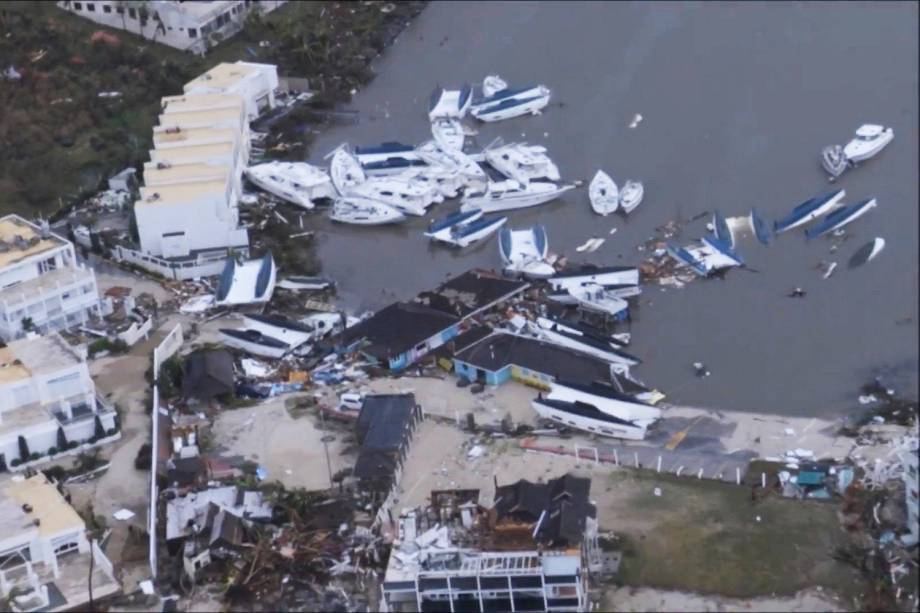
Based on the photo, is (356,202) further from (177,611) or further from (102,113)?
(177,611)

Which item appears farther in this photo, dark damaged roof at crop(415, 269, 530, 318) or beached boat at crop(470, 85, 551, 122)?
beached boat at crop(470, 85, 551, 122)

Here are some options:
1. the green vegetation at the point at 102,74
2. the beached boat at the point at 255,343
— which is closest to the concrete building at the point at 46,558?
the beached boat at the point at 255,343

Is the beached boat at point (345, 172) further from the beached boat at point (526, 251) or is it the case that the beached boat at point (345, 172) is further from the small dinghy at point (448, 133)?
the beached boat at point (526, 251)

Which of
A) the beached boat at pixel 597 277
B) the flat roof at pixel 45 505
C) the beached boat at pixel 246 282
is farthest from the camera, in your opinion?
the beached boat at pixel 597 277

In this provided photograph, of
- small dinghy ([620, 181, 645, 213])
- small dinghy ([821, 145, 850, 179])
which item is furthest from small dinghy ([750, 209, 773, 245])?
small dinghy ([821, 145, 850, 179])

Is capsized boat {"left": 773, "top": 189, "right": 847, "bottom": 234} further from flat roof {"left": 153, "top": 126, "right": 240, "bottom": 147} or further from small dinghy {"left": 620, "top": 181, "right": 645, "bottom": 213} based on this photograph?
flat roof {"left": 153, "top": 126, "right": 240, "bottom": 147}

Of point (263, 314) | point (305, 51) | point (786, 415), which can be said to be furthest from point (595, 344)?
point (305, 51)

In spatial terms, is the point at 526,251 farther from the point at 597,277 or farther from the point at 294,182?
the point at 294,182
